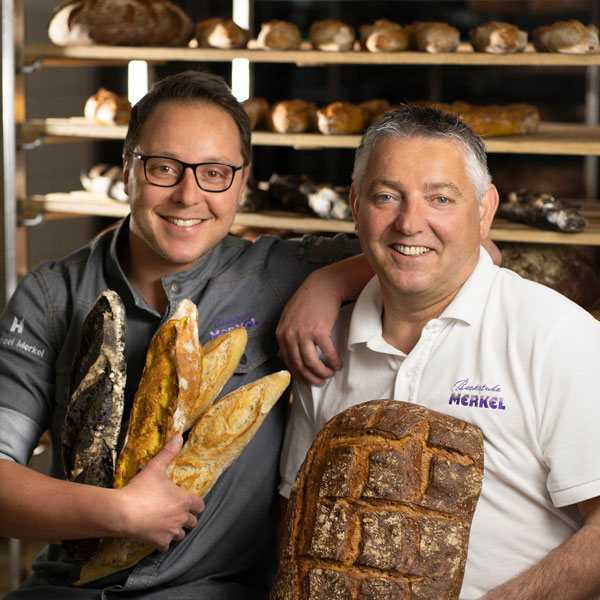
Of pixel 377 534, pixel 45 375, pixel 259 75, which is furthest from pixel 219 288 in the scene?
pixel 259 75

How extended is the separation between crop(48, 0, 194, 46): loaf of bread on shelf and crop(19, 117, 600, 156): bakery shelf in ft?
1.00

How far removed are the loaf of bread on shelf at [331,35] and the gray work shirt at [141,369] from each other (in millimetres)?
1096

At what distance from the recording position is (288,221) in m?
2.79

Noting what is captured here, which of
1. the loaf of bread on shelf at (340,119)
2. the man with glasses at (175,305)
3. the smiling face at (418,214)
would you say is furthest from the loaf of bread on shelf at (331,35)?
the smiling face at (418,214)

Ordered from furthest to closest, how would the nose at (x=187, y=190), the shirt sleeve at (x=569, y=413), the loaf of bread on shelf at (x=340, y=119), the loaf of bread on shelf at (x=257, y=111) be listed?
the loaf of bread on shelf at (x=257, y=111), the loaf of bread on shelf at (x=340, y=119), the nose at (x=187, y=190), the shirt sleeve at (x=569, y=413)

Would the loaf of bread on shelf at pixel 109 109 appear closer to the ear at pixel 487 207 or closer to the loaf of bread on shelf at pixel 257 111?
the loaf of bread on shelf at pixel 257 111

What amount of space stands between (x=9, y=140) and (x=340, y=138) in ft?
4.00

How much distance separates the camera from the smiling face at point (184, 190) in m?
1.75

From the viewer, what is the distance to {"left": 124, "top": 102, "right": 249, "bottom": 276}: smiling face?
1.75 meters

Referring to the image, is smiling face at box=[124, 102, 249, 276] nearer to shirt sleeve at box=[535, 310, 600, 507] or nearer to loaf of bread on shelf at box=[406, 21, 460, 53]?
shirt sleeve at box=[535, 310, 600, 507]

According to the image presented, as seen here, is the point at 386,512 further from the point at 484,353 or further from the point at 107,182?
the point at 107,182

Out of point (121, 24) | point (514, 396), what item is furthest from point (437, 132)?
point (121, 24)

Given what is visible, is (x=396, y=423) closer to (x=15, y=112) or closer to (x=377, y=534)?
(x=377, y=534)

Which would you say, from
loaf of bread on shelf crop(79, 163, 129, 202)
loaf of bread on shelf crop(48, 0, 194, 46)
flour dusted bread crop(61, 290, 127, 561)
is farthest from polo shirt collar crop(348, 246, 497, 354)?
loaf of bread on shelf crop(48, 0, 194, 46)
